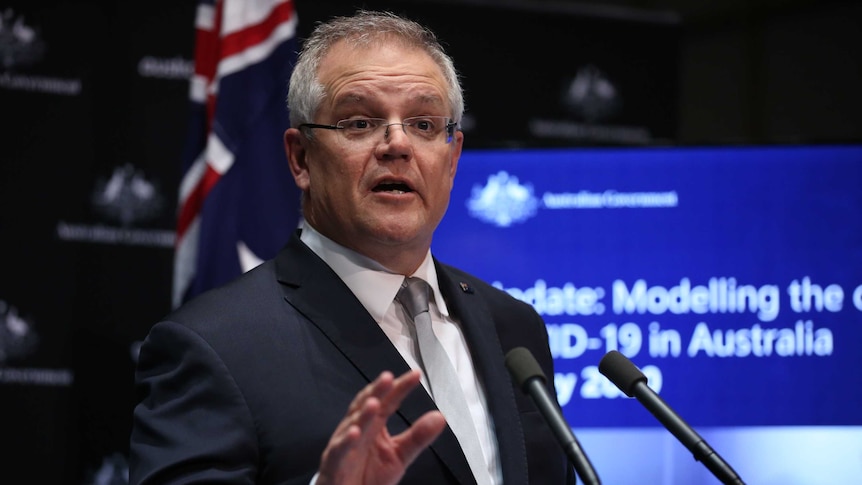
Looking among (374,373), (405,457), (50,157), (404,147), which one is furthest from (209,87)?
(405,457)

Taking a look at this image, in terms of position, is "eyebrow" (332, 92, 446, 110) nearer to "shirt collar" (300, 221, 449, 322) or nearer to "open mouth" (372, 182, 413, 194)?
"open mouth" (372, 182, 413, 194)

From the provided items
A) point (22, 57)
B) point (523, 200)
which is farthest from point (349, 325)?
point (22, 57)

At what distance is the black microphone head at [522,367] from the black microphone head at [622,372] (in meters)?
0.17

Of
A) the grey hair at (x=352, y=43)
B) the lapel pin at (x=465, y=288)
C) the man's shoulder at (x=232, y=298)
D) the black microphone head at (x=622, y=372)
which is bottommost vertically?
the black microphone head at (x=622, y=372)

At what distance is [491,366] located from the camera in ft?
7.25

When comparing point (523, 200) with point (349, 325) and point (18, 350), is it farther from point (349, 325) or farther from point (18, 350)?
point (18, 350)

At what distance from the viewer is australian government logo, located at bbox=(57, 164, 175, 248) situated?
4.57 m

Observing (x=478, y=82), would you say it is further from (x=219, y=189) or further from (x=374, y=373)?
(x=374, y=373)

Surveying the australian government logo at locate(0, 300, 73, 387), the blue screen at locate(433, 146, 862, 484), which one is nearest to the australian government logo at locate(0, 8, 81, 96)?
the australian government logo at locate(0, 300, 73, 387)

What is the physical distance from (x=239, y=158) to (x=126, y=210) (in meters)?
1.31

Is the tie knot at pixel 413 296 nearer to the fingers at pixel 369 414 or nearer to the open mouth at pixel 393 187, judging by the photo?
the open mouth at pixel 393 187

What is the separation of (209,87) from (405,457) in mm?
2432

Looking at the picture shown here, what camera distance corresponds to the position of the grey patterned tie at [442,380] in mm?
2008

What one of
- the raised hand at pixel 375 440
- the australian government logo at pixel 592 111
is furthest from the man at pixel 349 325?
the australian government logo at pixel 592 111
